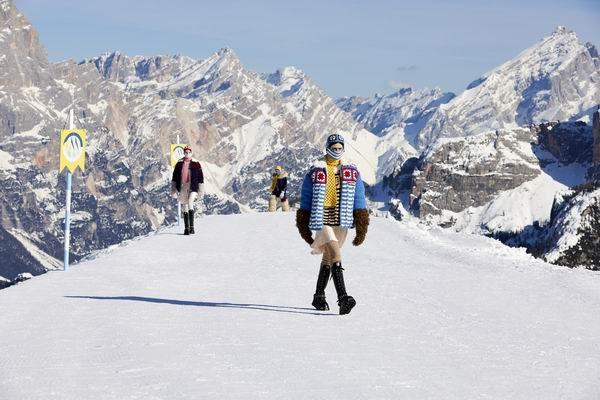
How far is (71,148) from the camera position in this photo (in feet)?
69.4

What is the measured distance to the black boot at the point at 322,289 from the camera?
13891 mm

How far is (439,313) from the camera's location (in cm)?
1430

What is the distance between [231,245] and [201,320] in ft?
45.1

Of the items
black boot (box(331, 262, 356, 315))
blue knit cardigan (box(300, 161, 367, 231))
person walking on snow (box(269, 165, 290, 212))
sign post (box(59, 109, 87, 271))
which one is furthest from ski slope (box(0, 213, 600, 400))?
person walking on snow (box(269, 165, 290, 212))

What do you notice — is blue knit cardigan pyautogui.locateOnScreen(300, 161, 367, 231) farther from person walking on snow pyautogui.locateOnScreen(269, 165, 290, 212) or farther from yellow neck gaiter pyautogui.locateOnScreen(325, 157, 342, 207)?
person walking on snow pyautogui.locateOnScreen(269, 165, 290, 212)

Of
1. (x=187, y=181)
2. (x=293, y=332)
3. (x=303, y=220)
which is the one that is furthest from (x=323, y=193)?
(x=187, y=181)

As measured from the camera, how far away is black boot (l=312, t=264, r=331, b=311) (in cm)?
1389

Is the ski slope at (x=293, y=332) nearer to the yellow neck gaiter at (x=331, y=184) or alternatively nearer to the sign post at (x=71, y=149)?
the yellow neck gaiter at (x=331, y=184)

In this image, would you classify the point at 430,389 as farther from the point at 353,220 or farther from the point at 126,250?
the point at 126,250

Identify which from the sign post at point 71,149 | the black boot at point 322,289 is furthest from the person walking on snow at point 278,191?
the black boot at point 322,289

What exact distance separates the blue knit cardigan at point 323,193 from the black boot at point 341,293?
662 mm

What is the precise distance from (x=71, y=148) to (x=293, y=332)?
10.9 metres

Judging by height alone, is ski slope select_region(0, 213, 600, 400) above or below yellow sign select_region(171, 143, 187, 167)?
below

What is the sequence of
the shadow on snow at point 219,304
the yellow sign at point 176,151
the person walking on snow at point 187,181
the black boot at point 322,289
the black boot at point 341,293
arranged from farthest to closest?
the yellow sign at point 176,151 < the person walking on snow at point 187,181 < the shadow on snow at point 219,304 < the black boot at point 322,289 < the black boot at point 341,293
